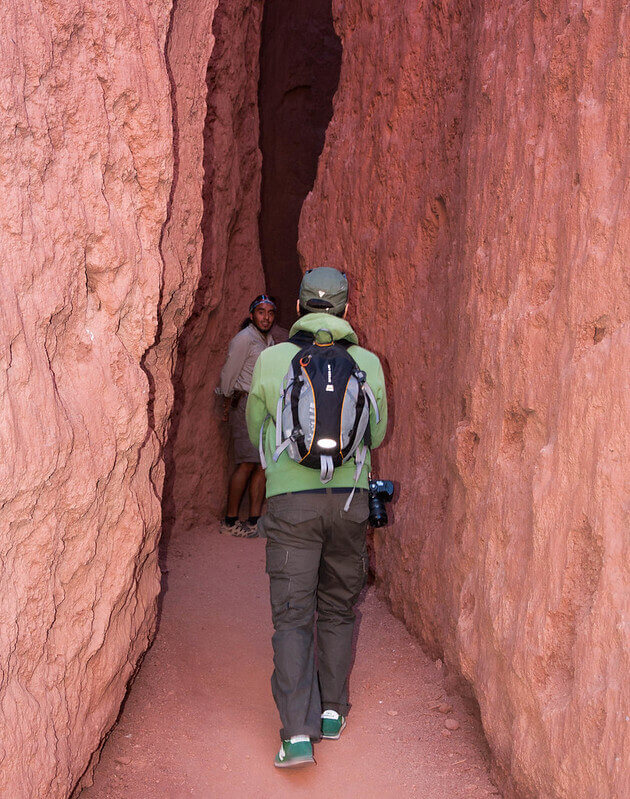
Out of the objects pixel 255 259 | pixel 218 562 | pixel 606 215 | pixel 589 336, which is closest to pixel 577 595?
pixel 589 336

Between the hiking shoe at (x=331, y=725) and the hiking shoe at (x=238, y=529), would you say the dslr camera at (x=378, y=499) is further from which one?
the hiking shoe at (x=238, y=529)

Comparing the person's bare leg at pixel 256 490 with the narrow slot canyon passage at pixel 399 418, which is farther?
the person's bare leg at pixel 256 490

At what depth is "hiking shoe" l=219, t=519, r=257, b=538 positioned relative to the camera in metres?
6.63

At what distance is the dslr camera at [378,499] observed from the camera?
11.7 ft

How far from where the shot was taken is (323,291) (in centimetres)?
359

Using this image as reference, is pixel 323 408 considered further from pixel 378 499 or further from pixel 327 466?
pixel 378 499

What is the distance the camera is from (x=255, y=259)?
7531 millimetres

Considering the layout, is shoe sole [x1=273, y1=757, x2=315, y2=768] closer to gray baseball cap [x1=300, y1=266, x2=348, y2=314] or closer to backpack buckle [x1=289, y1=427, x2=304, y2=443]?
backpack buckle [x1=289, y1=427, x2=304, y2=443]

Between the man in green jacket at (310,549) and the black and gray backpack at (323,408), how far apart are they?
0.10 meters

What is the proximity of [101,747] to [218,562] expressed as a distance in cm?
269

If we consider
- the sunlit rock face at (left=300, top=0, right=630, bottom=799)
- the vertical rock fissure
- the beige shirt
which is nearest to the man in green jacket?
the sunlit rock face at (left=300, top=0, right=630, bottom=799)

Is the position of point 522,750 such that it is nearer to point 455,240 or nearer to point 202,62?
point 455,240

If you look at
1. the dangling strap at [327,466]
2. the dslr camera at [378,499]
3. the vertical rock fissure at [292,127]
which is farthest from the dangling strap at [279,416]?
the vertical rock fissure at [292,127]

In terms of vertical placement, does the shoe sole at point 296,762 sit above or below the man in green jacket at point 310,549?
below
